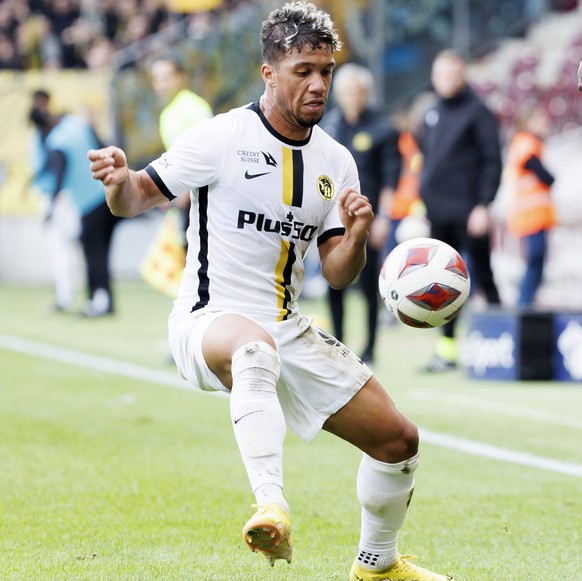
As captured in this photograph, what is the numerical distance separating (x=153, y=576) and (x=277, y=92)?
1744 mm

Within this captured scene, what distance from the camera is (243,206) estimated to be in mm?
4711

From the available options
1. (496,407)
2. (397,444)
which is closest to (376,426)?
(397,444)

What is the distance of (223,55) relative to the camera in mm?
20109

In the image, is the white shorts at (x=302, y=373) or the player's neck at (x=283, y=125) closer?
the white shorts at (x=302, y=373)

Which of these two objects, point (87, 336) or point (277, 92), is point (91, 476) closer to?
point (277, 92)

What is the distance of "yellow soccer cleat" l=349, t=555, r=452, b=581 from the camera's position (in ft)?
15.4

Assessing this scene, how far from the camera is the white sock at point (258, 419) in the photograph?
4121 millimetres

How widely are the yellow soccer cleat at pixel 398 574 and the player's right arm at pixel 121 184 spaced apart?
4.86ft

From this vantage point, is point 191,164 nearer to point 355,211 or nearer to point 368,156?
point 355,211

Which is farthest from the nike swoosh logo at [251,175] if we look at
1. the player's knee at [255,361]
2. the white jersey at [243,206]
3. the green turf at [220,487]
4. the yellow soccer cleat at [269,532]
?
the green turf at [220,487]

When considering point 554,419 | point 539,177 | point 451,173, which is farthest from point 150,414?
point 539,177

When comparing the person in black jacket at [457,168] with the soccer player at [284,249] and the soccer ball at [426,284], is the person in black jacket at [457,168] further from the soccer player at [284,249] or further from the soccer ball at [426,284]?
the soccer player at [284,249]

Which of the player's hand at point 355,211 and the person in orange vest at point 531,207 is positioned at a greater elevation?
the player's hand at point 355,211

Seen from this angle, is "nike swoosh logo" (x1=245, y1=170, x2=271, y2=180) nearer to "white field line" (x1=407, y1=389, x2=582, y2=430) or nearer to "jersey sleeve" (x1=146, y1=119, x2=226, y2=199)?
"jersey sleeve" (x1=146, y1=119, x2=226, y2=199)
